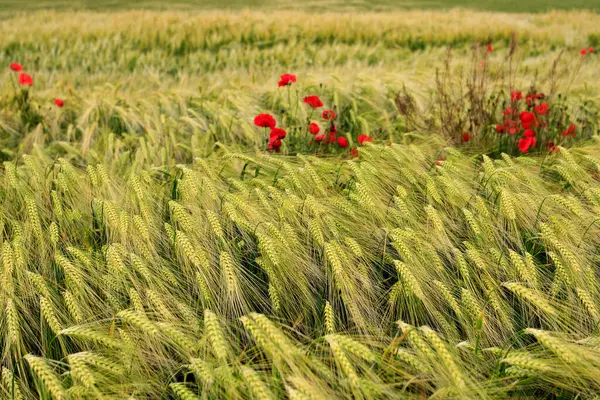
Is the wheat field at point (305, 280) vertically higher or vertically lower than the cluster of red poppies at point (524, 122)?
lower

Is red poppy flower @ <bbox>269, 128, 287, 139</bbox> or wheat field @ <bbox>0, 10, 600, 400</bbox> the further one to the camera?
red poppy flower @ <bbox>269, 128, 287, 139</bbox>

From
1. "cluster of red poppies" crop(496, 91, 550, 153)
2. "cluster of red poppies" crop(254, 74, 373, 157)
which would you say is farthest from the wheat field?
"cluster of red poppies" crop(496, 91, 550, 153)

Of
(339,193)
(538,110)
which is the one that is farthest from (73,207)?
(538,110)

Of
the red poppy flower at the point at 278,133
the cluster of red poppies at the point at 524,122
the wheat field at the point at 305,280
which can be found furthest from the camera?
the cluster of red poppies at the point at 524,122

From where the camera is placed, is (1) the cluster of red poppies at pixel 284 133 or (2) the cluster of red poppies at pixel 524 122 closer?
(1) the cluster of red poppies at pixel 284 133

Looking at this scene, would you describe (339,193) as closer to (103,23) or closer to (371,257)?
(371,257)

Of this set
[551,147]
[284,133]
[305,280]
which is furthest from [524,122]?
[305,280]

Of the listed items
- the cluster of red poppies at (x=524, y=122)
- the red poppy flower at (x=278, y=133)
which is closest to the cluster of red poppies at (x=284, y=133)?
the red poppy flower at (x=278, y=133)

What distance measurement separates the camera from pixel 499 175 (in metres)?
2.03

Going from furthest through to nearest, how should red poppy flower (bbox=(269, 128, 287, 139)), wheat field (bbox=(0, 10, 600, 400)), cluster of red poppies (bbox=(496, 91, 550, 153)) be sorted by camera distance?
cluster of red poppies (bbox=(496, 91, 550, 153)), red poppy flower (bbox=(269, 128, 287, 139)), wheat field (bbox=(0, 10, 600, 400))

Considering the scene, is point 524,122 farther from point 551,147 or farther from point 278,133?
point 278,133

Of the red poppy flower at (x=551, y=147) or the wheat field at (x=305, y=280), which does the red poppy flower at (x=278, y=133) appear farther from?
the red poppy flower at (x=551, y=147)

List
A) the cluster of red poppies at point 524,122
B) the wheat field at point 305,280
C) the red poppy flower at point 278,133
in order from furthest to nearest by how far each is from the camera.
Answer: the cluster of red poppies at point 524,122 → the red poppy flower at point 278,133 → the wheat field at point 305,280

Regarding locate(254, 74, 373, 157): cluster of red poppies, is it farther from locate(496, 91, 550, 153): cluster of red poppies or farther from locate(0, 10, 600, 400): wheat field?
locate(496, 91, 550, 153): cluster of red poppies
